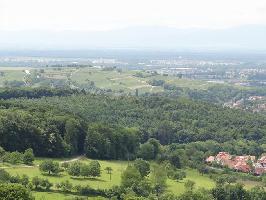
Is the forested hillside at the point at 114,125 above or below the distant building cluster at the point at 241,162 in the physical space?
above

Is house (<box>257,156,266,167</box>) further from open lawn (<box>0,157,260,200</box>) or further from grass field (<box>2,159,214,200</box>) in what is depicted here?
grass field (<box>2,159,214,200</box>)

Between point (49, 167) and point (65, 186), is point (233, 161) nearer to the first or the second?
point (49, 167)

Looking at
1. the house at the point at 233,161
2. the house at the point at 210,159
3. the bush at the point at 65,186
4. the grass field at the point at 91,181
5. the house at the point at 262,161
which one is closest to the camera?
the grass field at the point at 91,181

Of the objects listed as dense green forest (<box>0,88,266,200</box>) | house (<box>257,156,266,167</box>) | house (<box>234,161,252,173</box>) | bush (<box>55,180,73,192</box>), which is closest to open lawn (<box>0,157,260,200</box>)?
bush (<box>55,180,73,192</box>)

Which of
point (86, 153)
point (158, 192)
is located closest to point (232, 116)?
point (86, 153)

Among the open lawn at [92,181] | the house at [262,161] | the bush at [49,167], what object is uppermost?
the bush at [49,167]

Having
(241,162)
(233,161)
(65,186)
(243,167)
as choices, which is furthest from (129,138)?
(65,186)

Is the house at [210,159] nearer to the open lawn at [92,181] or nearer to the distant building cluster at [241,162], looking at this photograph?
the distant building cluster at [241,162]

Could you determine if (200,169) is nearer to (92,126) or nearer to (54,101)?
(92,126)

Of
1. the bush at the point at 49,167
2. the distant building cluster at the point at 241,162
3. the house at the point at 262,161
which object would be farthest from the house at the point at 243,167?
the bush at the point at 49,167
